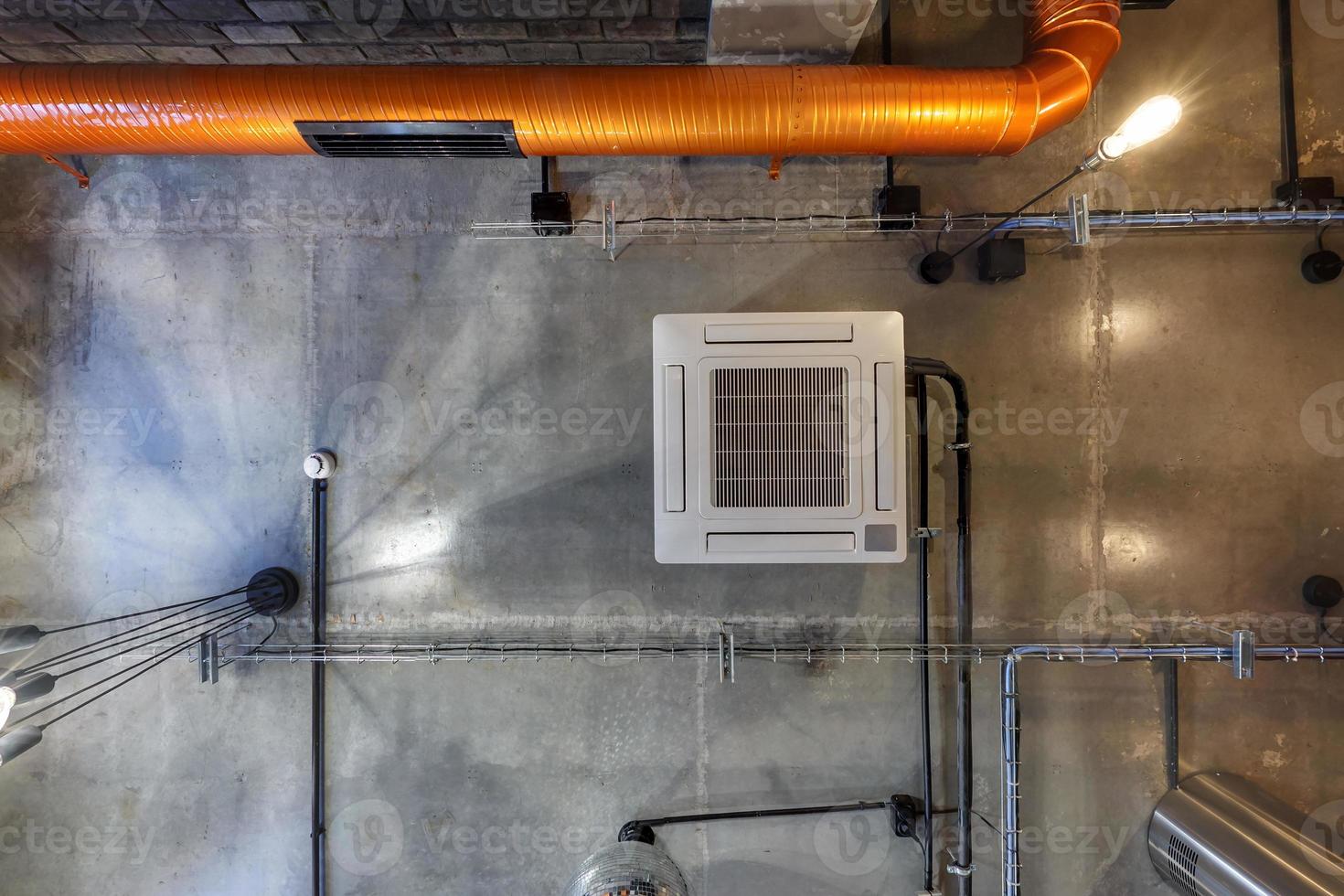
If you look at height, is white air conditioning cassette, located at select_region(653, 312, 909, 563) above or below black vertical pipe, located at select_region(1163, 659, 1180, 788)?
above

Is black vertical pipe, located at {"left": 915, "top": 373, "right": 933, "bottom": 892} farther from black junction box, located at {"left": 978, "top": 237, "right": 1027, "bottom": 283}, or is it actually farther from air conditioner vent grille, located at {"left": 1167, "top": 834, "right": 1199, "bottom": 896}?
air conditioner vent grille, located at {"left": 1167, "top": 834, "right": 1199, "bottom": 896}

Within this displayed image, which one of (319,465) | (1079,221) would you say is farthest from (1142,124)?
(319,465)

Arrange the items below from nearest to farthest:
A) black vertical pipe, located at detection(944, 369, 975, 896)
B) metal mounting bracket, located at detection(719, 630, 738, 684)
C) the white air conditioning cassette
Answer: the white air conditioning cassette, metal mounting bracket, located at detection(719, 630, 738, 684), black vertical pipe, located at detection(944, 369, 975, 896)

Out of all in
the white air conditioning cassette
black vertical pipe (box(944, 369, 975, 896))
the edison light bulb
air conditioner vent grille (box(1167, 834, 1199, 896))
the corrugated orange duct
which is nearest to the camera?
the edison light bulb

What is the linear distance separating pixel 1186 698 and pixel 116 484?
499 cm

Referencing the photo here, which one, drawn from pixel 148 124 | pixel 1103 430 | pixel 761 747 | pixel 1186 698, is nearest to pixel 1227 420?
pixel 1103 430

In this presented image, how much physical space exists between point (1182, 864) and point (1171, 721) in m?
0.56

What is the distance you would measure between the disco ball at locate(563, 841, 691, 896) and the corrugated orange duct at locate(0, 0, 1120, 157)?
2693mm

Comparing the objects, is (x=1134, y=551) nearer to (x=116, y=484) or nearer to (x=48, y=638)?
(x=116, y=484)

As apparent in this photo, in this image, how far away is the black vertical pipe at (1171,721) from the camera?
260cm

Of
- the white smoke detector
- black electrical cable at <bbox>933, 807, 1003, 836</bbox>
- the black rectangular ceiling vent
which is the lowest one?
black electrical cable at <bbox>933, 807, 1003, 836</bbox>

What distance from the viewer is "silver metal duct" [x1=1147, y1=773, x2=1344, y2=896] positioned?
2.12 metres

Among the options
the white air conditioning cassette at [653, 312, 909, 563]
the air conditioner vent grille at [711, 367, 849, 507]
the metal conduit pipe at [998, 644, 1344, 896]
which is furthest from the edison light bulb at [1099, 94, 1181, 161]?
the metal conduit pipe at [998, 644, 1344, 896]

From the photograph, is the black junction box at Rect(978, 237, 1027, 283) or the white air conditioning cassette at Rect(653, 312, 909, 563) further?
the black junction box at Rect(978, 237, 1027, 283)
